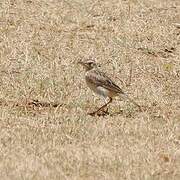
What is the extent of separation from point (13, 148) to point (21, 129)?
2.63ft

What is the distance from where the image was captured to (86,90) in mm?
12312

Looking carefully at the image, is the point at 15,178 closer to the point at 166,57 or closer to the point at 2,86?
the point at 2,86

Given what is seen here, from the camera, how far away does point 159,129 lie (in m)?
10.1

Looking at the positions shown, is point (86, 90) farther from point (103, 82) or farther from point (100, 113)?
point (100, 113)

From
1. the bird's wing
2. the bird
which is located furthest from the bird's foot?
the bird's wing

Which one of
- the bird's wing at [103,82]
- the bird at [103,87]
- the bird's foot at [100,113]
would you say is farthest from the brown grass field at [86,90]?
the bird's wing at [103,82]

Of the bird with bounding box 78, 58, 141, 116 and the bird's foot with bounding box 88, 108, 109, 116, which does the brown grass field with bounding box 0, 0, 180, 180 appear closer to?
the bird's foot with bounding box 88, 108, 109, 116

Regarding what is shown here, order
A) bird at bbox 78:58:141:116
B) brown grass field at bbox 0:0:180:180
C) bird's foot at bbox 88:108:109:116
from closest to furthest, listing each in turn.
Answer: brown grass field at bbox 0:0:180:180 < bird's foot at bbox 88:108:109:116 < bird at bbox 78:58:141:116

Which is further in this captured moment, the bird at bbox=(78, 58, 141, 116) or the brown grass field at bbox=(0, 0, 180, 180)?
the bird at bbox=(78, 58, 141, 116)

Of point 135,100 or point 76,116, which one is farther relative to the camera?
point 135,100

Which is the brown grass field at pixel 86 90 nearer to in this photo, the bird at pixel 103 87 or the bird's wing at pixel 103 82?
the bird at pixel 103 87

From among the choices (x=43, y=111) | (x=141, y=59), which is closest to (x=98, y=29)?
(x=141, y=59)

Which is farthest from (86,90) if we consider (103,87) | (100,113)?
(100,113)

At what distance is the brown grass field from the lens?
8492mm
